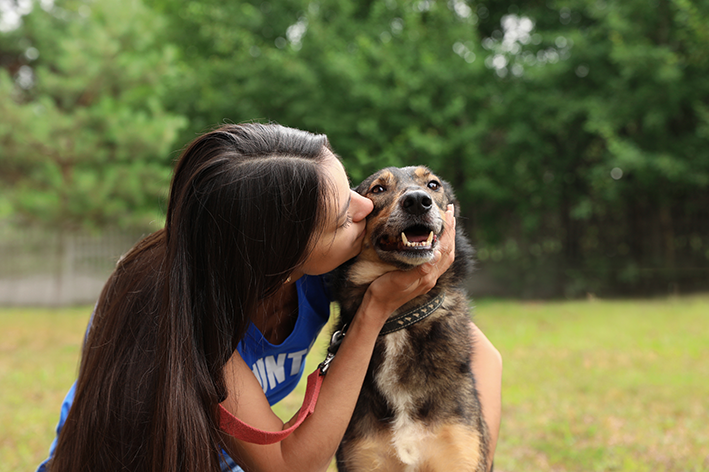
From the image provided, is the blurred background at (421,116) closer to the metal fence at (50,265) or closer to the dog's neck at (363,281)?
the metal fence at (50,265)

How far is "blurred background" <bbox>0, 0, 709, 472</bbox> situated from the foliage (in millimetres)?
38

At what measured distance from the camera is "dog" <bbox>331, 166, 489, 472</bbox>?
6.51 feet

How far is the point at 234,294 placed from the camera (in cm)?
174

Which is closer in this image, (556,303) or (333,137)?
(333,137)

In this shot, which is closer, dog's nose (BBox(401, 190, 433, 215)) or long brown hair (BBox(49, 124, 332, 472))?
long brown hair (BBox(49, 124, 332, 472))

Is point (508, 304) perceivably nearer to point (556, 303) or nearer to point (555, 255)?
point (556, 303)

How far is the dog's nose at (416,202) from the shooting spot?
197 cm

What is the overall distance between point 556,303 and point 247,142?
9.77 m

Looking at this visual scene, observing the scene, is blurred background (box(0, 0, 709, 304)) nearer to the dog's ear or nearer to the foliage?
the foliage

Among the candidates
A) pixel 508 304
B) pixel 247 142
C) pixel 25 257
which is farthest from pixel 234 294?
pixel 25 257

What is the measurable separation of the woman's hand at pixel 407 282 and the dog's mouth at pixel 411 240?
5 cm

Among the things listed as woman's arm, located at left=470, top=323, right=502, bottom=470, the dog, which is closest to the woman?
the dog

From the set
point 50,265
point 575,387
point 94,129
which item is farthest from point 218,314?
point 50,265

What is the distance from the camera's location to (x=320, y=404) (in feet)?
6.04
